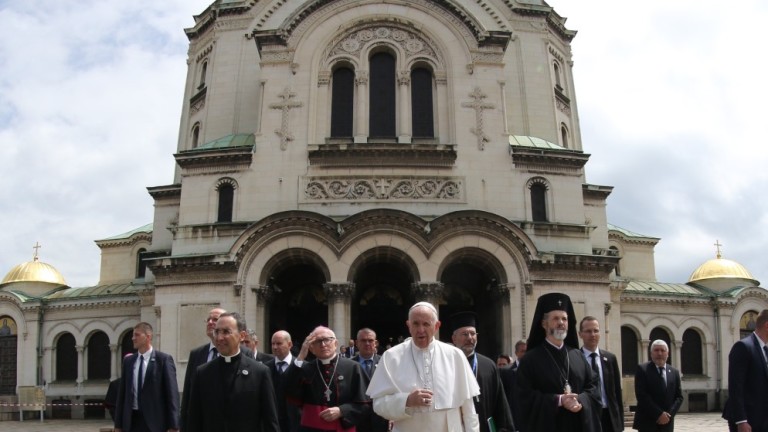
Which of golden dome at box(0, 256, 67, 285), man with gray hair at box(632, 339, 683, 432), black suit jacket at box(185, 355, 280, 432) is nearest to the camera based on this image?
black suit jacket at box(185, 355, 280, 432)

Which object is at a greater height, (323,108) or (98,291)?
(323,108)

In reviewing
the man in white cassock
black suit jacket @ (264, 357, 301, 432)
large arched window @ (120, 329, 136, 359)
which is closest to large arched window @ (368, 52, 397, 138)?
large arched window @ (120, 329, 136, 359)

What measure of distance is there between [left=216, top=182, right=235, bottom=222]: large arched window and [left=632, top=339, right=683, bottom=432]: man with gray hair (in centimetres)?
1983

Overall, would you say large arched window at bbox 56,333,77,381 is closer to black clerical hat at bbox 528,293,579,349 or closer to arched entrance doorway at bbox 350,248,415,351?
arched entrance doorway at bbox 350,248,415,351

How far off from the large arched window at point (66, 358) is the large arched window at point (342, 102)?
726 inches

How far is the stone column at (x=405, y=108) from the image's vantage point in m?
30.1

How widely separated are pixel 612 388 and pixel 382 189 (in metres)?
19.2

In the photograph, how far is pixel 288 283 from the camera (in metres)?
31.2

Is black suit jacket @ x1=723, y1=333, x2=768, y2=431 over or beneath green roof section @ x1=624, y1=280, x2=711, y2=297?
beneath

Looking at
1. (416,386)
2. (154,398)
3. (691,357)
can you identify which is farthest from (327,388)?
(691,357)

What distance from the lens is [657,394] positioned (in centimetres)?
1233

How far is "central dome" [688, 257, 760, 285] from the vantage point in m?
41.8

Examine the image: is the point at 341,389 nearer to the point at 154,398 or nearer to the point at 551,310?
the point at 551,310

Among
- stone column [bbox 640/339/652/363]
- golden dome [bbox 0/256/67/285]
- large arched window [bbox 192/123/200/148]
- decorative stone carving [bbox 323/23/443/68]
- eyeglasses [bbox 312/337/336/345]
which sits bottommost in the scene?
eyeglasses [bbox 312/337/336/345]
